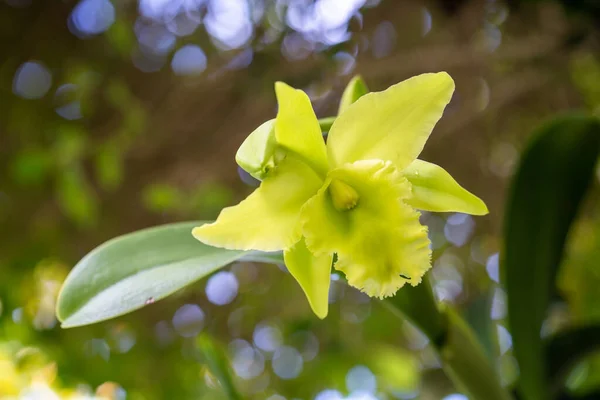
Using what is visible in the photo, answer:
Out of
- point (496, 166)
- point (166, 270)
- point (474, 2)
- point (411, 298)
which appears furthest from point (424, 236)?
point (496, 166)

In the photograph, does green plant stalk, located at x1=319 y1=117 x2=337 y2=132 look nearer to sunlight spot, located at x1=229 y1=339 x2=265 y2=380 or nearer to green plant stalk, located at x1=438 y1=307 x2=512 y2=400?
green plant stalk, located at x1=438 y1=307 x2=512 y2=400

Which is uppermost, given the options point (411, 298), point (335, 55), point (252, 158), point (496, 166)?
point (252, 158)

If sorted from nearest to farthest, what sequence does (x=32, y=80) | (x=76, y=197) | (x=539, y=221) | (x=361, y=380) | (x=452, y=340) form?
(x=452, y=340) → (x=539, y=221) → (x=76, y=197) → (x=32, y=80) → (x=361, y=380)

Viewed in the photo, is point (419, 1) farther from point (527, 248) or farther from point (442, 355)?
point (442, 355)

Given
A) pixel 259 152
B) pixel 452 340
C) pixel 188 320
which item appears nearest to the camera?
pixel 259 152

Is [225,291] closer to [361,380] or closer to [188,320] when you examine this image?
[188,320]

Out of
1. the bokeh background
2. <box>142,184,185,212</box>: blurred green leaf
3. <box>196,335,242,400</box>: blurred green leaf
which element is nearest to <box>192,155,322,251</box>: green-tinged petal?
<box>196,335,242,400</box>: blurred green leaf

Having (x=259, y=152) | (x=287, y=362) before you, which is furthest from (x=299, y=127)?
(x=287, y=362)

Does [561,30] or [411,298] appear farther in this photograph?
[561,30]
